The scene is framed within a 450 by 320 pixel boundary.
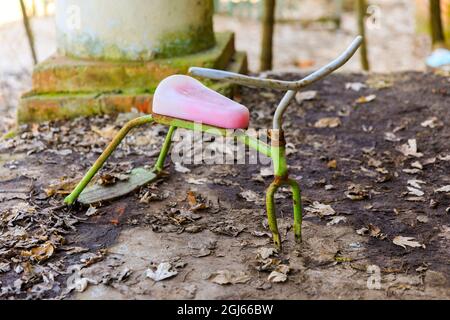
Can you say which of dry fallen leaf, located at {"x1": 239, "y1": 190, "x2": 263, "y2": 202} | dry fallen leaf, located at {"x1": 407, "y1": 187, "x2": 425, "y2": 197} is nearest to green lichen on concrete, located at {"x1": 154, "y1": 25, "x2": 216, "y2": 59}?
dry fallen leaf, located at {"x1": 239, "y1": 190, "x2": 263, "y2": 202}

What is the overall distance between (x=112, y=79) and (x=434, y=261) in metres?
3.51

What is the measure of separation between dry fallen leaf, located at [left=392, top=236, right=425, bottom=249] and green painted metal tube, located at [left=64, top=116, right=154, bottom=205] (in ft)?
5.32

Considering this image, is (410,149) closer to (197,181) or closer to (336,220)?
(336,220)

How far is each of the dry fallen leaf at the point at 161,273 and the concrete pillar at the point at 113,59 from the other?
2.63 meters

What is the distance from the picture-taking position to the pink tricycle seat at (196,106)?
10.8 feet

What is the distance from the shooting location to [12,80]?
8.95m

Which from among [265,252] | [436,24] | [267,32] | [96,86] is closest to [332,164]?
[265,252]

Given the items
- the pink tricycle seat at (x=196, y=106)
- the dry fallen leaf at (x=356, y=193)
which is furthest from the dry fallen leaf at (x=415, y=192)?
the pink tricycle seat at (x=196, y=106)

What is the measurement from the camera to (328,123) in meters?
5.45

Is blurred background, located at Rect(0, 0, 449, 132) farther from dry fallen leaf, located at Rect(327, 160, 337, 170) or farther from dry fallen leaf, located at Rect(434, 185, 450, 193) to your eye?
dry fallen leaf, located at Rect(434, 185, 450, 193)

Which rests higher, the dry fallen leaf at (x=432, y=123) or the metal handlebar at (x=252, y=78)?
the metal handlebar at (x=252, y=78)

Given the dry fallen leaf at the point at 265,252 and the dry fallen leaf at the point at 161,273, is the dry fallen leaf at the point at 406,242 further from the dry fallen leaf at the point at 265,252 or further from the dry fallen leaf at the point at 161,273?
the dry fallen leaf at the point at 161,273

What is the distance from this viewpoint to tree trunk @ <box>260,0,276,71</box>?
24.7ft
